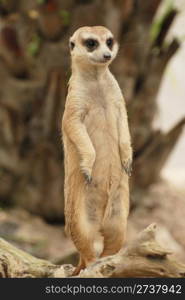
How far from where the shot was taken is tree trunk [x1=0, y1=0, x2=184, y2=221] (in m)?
5.55

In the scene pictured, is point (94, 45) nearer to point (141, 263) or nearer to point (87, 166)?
point (87, 166)

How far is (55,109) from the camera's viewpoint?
229 inches

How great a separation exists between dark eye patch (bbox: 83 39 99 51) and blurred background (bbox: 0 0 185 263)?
84.4 inches

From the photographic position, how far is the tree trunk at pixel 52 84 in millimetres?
5551

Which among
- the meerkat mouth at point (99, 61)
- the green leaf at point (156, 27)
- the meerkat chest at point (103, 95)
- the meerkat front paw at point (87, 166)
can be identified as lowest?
the meerkat front paw at point (87, 166)

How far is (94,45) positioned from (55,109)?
2.75m

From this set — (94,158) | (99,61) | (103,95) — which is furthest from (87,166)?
(99,61)

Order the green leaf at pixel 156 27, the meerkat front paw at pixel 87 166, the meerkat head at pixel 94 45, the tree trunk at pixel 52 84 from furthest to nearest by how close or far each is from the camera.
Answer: the green leaf at pixel 156 27 → the tree trunk at pixel 52 84 → the meerkat front paw at pixel 87 166 → the meerkat head at pixel 94 45

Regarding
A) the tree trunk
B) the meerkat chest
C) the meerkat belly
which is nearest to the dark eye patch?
the meerkat chest

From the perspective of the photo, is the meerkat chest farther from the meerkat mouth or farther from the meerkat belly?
→ the meerkat mouth

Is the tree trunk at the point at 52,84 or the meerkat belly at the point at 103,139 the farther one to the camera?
the tree trunk at the point at 52,84

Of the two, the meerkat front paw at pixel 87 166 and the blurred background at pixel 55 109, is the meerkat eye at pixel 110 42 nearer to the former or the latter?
the meerkat front paw at pixel 87 166

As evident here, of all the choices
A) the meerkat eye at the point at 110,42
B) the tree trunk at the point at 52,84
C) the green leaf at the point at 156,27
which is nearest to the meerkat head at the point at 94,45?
the meerkat eye at the point at 110,42

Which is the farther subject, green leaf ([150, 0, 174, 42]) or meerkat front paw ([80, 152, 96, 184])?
green leaf ([150, 0, 174, 42])
